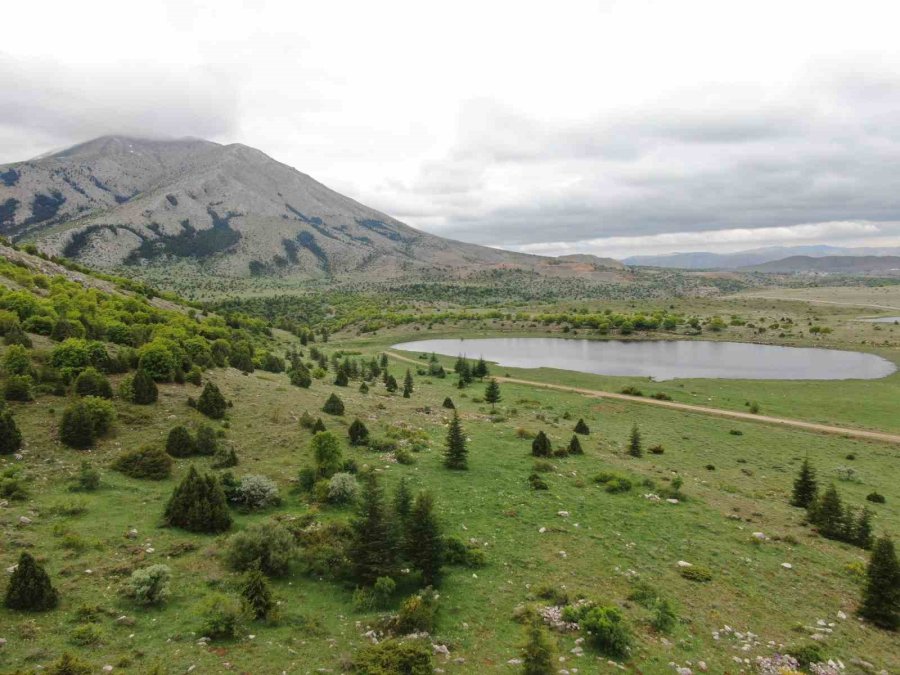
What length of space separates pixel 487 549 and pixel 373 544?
591 centimetres

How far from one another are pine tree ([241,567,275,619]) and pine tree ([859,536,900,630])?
22.7 m

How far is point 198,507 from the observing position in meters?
21.4

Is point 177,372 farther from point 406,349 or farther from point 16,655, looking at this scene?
point 406,349

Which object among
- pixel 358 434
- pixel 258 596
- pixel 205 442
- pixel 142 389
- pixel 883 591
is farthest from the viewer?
pixel 358 434

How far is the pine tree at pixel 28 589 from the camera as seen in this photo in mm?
14477

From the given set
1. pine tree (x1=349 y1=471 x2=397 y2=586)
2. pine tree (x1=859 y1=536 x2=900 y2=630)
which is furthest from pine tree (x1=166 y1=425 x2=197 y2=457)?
pine tree (x1=859 y1=536 x2=900 y2=630)

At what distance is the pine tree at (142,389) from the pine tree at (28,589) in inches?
767

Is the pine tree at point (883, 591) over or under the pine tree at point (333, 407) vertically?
under

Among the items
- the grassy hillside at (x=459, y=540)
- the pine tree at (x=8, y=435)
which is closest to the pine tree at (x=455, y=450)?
the grassy hillside at (x=459, y=540)

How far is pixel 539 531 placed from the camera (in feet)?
79.3

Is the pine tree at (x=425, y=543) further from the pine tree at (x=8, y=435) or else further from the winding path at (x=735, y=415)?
the winding path at (x=735, y=415)

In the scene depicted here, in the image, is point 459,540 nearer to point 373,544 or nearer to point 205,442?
point 373,544

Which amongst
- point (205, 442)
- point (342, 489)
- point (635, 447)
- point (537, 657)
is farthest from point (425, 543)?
point (635, 447)

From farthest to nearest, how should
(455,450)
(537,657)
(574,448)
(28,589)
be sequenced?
(574,448), (455,450), (28,589), (537,657)
